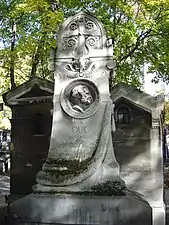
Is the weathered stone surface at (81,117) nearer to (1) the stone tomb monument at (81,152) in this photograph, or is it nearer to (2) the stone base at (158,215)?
(1) the stone tomb monument at (81,152)

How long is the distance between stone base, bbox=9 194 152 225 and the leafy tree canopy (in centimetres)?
767

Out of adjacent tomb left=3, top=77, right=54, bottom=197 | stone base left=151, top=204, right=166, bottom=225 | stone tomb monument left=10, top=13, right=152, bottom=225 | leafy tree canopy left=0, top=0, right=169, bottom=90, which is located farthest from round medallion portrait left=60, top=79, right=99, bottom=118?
leafy tree canopy left=0, top=0, right=169, bottom=90

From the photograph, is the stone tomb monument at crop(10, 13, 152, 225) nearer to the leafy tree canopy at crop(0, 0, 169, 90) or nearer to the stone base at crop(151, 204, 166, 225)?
the stone base at crop(151, 204, 166, 225)

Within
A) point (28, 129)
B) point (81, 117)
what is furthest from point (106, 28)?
point (81, 117)

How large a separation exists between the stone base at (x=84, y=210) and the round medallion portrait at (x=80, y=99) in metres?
1.47

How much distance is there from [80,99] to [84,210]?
1.90m

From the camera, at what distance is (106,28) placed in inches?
501

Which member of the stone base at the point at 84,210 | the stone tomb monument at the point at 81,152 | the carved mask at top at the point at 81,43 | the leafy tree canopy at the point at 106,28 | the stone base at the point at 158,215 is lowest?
the stone base at the point at 158,215

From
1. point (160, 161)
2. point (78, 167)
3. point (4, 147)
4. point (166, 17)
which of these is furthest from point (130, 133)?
point (4, 147)

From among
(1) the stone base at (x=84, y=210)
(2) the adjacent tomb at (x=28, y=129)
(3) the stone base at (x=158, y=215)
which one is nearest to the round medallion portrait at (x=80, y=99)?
(1) the stone base at (x=84, y=210)

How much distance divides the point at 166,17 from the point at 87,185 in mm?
9385

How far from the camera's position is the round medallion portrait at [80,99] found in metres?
6.68

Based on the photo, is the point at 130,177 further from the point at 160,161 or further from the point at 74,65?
the point at 74,65

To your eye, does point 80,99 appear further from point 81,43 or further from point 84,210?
point 84,210
